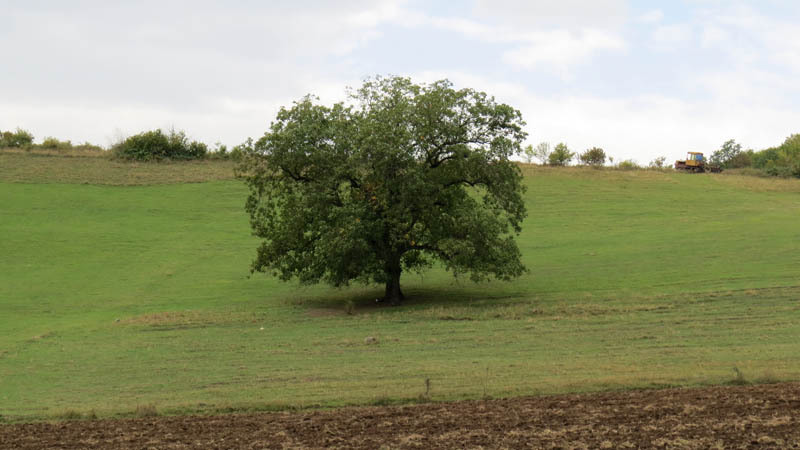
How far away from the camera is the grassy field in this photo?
21.5 metres

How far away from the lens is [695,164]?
9419 cm

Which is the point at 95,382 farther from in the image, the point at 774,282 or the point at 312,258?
the point at 774,282

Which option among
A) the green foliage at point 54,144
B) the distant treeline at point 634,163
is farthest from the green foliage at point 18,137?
the distant treeline at point 634,163

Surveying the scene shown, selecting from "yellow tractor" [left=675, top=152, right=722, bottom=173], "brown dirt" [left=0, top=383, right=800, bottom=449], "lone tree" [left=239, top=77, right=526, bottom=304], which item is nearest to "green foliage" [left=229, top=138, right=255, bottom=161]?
"lone tree" [left=239, top=77, right=526, bottom=304]

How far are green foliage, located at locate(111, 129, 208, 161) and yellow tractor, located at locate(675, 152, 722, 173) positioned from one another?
5832 cm

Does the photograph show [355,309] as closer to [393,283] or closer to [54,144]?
[393,283]

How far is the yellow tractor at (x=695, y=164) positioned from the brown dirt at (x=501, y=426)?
265 ft

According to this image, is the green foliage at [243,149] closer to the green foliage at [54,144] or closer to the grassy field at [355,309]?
the grassy field at [355,309]

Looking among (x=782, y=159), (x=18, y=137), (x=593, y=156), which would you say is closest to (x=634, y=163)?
A: (x=593, y=156)

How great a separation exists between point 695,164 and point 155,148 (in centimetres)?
6416

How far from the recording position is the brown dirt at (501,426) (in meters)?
14.9

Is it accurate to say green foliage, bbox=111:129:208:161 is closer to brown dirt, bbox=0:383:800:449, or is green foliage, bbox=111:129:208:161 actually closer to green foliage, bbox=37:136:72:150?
green foliage, bbox=37:136:72:150

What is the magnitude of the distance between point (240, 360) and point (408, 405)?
923 centimetres

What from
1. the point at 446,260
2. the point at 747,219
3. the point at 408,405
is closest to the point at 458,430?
the point at 408,405
